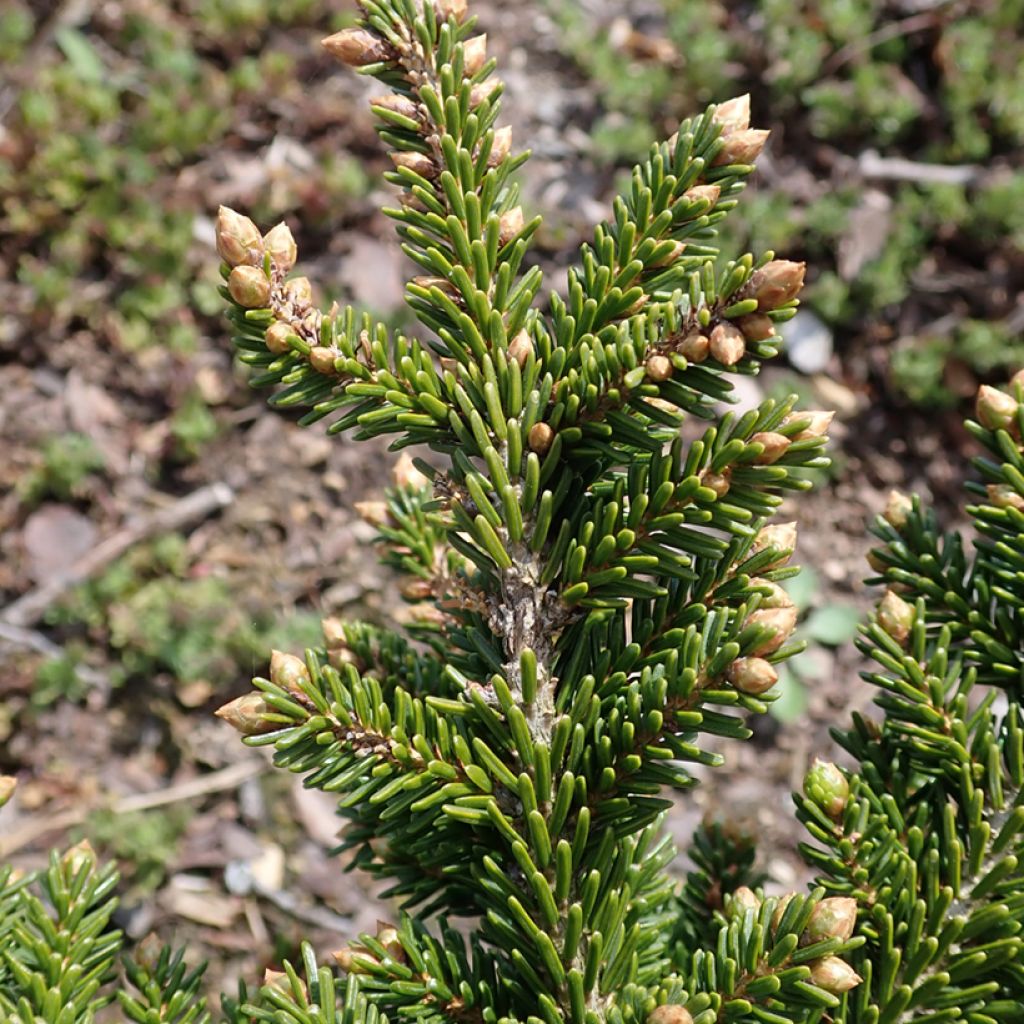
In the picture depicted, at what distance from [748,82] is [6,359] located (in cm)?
338

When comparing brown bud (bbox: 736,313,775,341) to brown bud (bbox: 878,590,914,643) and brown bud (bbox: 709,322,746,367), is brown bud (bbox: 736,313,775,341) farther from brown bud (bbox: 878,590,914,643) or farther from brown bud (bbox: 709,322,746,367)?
brown bud (bbox: 878,590,914,643)

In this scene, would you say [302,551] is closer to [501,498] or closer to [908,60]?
[501,498]

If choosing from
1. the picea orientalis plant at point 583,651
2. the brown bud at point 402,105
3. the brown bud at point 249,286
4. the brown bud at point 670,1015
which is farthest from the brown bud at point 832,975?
the brown bud at point 402,105

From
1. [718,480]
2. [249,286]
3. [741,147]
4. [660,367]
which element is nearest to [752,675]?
[718,480]

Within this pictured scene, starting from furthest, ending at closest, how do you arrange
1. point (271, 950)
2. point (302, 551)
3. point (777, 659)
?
point (302, 551) < point (271, 950) < point (777, 659)

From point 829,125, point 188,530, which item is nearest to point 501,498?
point 188,530

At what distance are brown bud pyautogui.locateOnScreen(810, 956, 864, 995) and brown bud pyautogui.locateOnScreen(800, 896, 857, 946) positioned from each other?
0.03m

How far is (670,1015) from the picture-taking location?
1129 mm

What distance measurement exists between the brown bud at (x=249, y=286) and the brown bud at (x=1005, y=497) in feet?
3.35

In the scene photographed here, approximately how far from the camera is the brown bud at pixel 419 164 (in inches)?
49.1

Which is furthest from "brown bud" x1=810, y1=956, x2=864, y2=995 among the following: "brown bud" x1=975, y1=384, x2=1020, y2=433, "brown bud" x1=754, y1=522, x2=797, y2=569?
"brown bud" x1=975, y1=384, x2=1020, y2=433

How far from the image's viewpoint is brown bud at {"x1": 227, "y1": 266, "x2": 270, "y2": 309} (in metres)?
1.15

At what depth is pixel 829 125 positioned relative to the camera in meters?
4.41

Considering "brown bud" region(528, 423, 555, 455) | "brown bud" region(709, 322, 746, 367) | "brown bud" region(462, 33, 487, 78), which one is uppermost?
"brown bud" region(462, 33, 487, 78)
